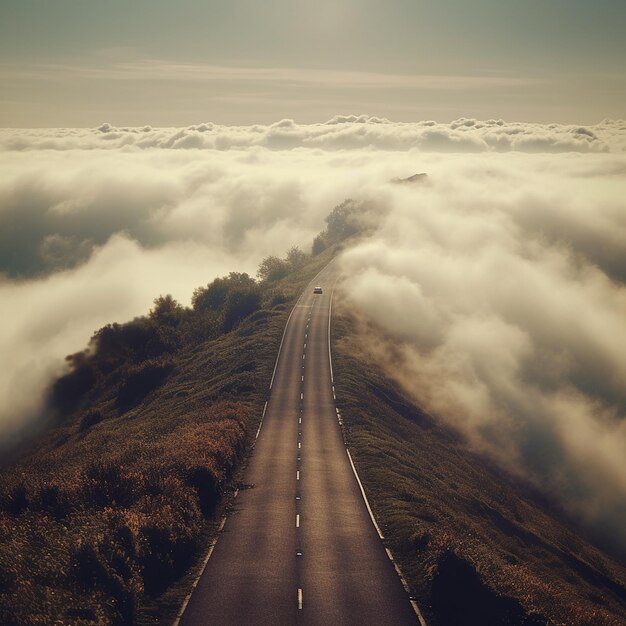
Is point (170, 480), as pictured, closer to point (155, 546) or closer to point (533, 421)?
point (155, 546)

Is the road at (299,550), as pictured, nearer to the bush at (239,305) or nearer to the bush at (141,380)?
the bush at (141,380)

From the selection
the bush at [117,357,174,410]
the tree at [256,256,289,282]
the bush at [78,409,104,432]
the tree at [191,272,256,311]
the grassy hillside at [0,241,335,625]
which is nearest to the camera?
the grassy hillside at [0,241,335,625]

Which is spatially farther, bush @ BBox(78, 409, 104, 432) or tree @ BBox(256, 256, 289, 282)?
tree @ BBox(256, 256, 289, 282)

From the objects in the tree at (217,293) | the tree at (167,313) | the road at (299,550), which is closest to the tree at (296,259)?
the tree at (217,293)

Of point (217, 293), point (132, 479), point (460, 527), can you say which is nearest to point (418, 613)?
point (460, 527)

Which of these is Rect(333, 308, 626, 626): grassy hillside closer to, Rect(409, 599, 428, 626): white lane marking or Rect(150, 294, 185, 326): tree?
Rect(409, 599, 428, 626): white lane marking

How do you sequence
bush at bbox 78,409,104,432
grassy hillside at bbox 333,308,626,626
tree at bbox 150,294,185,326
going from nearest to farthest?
grassy hillside at bbox 333,308,626,626 → bush at bbox 78,409,104,432 → tree at bbox 150,294,185,326

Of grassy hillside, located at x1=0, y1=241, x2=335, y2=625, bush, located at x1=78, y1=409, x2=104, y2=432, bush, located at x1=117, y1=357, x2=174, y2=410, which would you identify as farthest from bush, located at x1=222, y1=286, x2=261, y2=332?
bush, located at x1=78, y1=409, x2=104, y2=432

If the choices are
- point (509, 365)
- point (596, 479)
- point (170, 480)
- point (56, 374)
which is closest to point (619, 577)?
point (596, 479)
